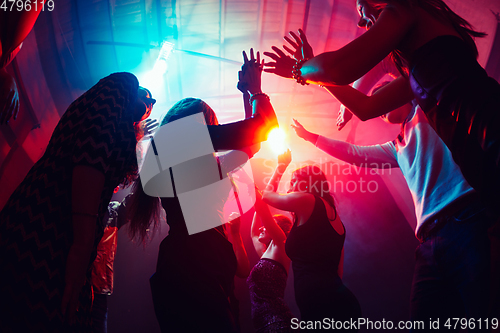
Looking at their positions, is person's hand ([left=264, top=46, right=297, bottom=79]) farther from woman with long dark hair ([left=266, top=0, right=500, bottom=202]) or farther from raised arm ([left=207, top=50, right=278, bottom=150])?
woman with long dark hair ([left=266, top=0, right=500, bottom=202])

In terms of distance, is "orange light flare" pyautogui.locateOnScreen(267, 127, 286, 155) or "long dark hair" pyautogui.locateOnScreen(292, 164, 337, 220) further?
"orange light flare" pyautogui.locateOnScreen(267, 127, 286, 155)

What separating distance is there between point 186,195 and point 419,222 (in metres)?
1.33

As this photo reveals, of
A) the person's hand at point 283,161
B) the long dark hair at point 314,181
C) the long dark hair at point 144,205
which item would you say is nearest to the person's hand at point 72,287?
the long dark hair at point 144,205

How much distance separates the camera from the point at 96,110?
2.64 feet

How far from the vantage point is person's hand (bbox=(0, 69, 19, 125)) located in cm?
112

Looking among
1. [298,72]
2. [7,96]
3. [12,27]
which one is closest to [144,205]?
[7,96]

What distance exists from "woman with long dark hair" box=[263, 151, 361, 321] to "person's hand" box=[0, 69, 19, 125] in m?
1.88

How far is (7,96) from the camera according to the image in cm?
116

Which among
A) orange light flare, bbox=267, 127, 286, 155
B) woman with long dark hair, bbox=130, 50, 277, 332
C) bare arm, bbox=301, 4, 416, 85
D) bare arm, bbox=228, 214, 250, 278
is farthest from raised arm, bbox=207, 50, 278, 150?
orange light flare, bbox=267, 127, 286, 155

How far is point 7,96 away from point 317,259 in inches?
83.0

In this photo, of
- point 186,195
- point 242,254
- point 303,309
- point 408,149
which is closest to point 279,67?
point 186,195

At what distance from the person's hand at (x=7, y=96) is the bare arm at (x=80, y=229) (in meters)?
0.87

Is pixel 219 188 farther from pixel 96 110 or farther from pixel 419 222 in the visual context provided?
pixel 419 222

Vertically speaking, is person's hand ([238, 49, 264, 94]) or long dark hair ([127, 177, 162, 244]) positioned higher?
person's hand ([238, 49, 264, 94])
